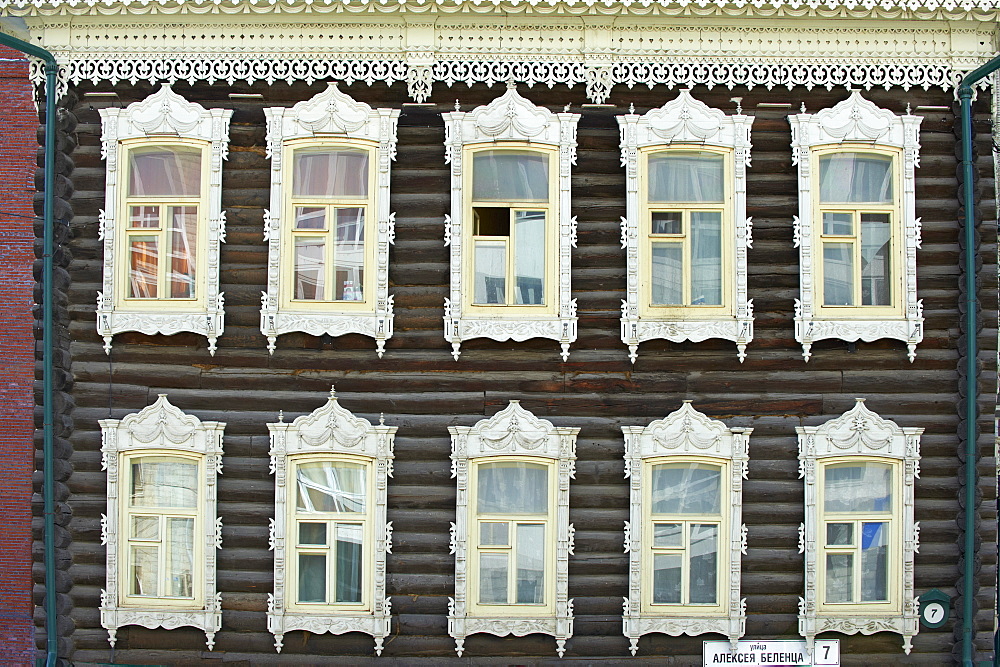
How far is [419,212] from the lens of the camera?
7602 millimetres

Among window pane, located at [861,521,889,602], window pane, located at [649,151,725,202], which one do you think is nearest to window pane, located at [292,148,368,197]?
window pane, located at [649,151,725,202]

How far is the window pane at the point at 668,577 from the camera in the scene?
756 cm

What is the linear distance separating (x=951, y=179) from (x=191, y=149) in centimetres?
808

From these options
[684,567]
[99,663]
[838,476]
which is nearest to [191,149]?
[99,663]

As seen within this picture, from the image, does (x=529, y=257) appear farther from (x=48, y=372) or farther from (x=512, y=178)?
(x=48, y=372)

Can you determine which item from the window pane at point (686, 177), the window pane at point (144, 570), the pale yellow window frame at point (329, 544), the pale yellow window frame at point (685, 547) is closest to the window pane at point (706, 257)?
the window pane at point (686, 177)

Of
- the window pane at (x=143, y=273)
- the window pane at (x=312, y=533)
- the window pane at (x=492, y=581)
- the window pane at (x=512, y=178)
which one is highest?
the window pane at (x=512, y=178)

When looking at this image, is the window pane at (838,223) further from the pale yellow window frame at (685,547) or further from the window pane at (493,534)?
the window pane at (493,534)

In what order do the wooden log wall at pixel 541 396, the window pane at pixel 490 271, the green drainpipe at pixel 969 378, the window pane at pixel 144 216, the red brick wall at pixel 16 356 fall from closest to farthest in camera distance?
the green drainpipe at pixel 969 378
the wooden log wall at pixel 541 396
the window pane at pixel 490 271
the window pane at pixel 144 216
the red brick wall at pixel 16 356

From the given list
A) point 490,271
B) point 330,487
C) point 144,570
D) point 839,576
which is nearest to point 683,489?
point 839,576

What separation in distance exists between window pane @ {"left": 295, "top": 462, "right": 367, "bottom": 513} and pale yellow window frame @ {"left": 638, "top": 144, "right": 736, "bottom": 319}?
3.48 metres

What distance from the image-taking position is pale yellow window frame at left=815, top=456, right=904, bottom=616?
7.52 metres

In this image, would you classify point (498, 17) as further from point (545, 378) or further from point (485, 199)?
point (545, 378)

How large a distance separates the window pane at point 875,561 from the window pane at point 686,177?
3838mm
